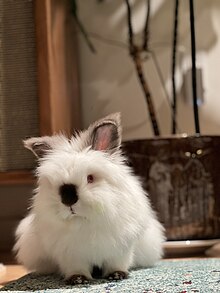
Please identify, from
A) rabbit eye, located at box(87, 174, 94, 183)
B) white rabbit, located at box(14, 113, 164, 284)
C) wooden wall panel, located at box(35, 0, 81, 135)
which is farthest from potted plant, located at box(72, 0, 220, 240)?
rabbit eye, located at box(87, 174, 94, 183)

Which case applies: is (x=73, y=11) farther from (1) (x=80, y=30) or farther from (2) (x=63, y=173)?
(2) (x=63, y=173)

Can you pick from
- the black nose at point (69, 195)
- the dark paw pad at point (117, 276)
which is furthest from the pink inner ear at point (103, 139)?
the dark paw pad at point (117, 276)

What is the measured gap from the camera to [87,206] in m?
0.96

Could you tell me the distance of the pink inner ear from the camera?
1.04 metres

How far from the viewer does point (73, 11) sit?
186 centimetres

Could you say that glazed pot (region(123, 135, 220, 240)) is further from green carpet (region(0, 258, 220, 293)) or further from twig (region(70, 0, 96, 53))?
twig (region(70, 0, 96, 53))

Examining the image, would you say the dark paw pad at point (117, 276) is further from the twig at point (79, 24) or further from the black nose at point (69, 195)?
the twig at point (79, 24)

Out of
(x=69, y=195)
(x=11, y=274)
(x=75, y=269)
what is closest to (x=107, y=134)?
(x=69, y=195)

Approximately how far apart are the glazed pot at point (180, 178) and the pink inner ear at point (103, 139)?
429 millimetres

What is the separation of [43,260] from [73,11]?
1013mm

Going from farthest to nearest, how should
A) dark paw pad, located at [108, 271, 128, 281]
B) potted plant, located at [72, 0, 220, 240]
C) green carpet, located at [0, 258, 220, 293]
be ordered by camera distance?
potted plant, located at [72, 0, 220, 240] < dark paw pad, located at [108, 271, 128, 281] < green carpet, located at [0, 258, 220, 293]

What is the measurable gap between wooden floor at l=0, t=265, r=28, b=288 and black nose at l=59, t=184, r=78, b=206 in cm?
32

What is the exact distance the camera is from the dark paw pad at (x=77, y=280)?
0.99 meters

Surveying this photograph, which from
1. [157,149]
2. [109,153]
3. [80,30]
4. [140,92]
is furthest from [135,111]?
[109,153]
